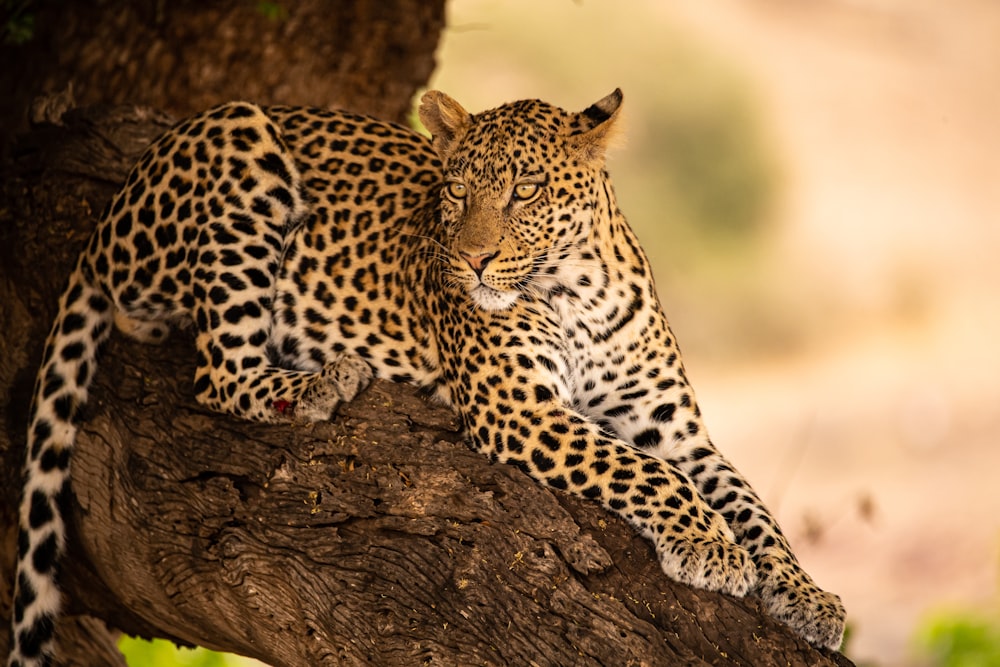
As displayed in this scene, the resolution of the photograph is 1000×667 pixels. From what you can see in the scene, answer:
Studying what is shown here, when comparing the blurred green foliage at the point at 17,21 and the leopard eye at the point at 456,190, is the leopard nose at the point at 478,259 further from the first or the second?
the blurred green foliage at the point at 17,21

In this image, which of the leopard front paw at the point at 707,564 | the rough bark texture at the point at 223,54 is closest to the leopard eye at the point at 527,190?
the leopard front paw at the point at 707,564

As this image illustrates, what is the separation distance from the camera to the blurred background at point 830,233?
20016 millimetres

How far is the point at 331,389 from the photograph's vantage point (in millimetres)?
6043

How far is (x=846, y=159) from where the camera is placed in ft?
84.1

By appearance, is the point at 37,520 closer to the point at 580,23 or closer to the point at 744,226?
the point at 744,226

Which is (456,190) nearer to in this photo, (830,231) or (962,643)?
(962,643)

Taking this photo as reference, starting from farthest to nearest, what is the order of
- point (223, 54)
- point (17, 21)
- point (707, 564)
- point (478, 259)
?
1. point (223, 54)
2. point (17, 21)
3. point (478, 259)
4. point (707, 564)

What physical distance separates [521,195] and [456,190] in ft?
1.22

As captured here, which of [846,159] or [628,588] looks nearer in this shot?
[628,588]

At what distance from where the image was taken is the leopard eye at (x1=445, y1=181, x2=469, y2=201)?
626cm

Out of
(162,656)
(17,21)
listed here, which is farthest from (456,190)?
(162,656)

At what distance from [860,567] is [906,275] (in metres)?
6.69

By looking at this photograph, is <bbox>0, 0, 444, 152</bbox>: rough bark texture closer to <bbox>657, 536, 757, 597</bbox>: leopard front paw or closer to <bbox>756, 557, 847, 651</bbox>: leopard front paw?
<bbox>657, 536, 757, 597</bbox>: leopard front paw

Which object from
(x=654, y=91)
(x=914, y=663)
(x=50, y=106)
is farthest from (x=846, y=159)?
(x=50, y=106)
